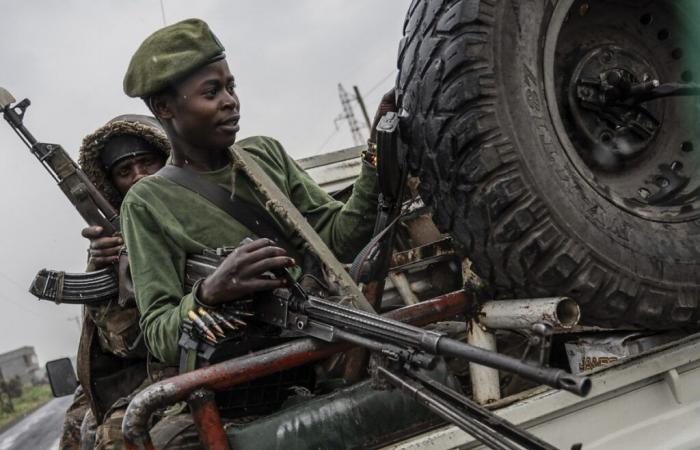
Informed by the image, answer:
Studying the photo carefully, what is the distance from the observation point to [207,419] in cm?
151

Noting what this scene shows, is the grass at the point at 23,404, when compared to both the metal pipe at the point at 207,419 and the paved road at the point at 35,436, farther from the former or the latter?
the metal pipe at the point at 207,419

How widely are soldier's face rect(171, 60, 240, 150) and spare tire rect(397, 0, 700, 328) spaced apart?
59 centimetres

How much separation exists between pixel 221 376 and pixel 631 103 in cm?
145

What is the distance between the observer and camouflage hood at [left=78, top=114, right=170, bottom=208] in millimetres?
3312

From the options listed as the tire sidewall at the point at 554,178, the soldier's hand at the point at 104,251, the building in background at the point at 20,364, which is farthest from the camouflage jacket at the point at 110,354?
the building in background at the point at 20,364

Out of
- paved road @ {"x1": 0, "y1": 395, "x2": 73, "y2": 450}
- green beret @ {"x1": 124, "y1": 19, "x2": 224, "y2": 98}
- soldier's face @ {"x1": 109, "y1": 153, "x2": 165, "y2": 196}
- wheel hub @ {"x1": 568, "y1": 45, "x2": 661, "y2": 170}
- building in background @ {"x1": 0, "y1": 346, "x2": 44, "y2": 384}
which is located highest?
building in background @ {"x1": 0, "y1": 346, "x2": 44, "y2": 384}

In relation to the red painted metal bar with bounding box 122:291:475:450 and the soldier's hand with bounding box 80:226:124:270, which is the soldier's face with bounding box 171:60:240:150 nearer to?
the red painted metal bar with bounding box 122:291:475:450

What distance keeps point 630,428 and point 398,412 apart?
556mm

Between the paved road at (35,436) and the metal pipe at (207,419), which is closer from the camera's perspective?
the metal pipe at (207,419)

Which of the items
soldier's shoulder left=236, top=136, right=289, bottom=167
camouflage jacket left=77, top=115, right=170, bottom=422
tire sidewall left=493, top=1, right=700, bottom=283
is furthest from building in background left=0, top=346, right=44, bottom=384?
tire sidewall left=493, top=1, right=700, bottom=283

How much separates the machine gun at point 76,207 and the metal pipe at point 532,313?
1892 mm

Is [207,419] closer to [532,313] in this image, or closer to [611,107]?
[532,313]

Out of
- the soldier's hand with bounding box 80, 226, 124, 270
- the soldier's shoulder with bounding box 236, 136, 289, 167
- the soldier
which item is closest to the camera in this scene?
the soldier's shoulder with bounding box 236, 136, 289, 167

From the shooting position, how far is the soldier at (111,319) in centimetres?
283
